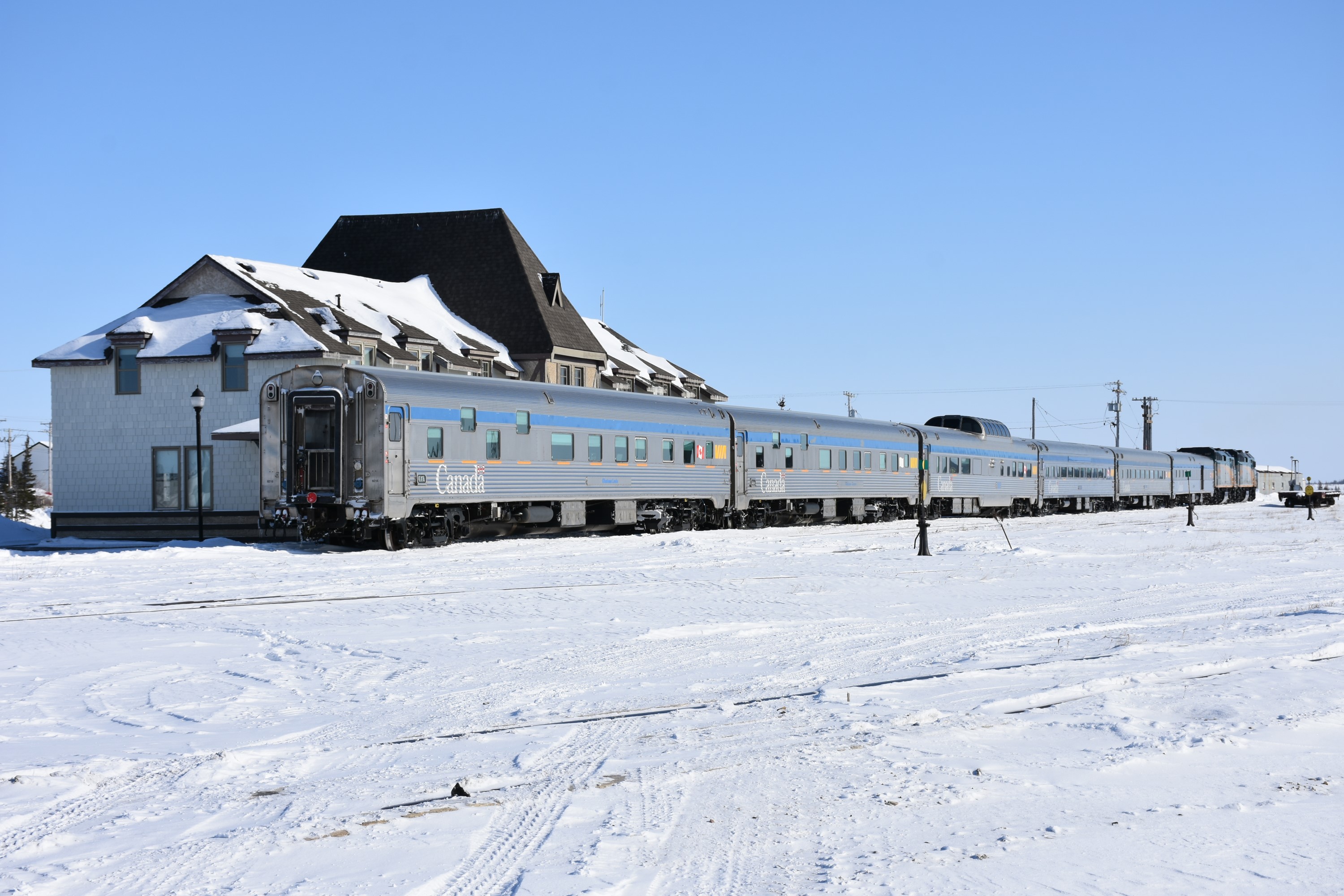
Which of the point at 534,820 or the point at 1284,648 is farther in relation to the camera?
the point at 1284,648

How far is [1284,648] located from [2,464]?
453 feet

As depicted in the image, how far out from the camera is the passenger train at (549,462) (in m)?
24.6

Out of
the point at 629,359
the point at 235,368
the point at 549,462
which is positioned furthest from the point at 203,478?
the point at 629,359

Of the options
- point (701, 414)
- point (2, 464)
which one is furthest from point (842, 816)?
point (2, 464)

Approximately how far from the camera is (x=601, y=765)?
6.81m

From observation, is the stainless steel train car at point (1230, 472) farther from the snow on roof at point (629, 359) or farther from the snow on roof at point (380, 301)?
the snow on roof at point (380, 301)

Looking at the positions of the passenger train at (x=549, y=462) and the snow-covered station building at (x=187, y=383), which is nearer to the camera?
the passenger train at (x=549, y=462)

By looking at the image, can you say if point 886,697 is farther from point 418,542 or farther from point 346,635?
point 418,542

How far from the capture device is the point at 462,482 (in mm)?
25984

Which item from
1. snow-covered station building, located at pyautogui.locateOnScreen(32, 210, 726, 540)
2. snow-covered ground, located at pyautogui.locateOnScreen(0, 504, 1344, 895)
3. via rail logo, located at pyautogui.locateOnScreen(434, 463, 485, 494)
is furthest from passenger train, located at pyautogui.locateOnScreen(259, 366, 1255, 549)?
snow-covered ground, located at pyautogui.locateOnScreen(0, 504, 1344, 895)

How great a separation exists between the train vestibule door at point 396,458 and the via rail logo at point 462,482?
0.97 meters

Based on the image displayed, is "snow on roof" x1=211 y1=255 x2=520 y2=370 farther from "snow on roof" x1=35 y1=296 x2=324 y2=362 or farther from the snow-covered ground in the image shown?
the snow-covered ground

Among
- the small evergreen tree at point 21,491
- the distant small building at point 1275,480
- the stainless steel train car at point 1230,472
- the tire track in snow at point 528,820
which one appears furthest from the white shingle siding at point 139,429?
the distant small building at point 1275,480

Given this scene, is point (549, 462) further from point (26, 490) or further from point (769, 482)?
point (26, 490)
